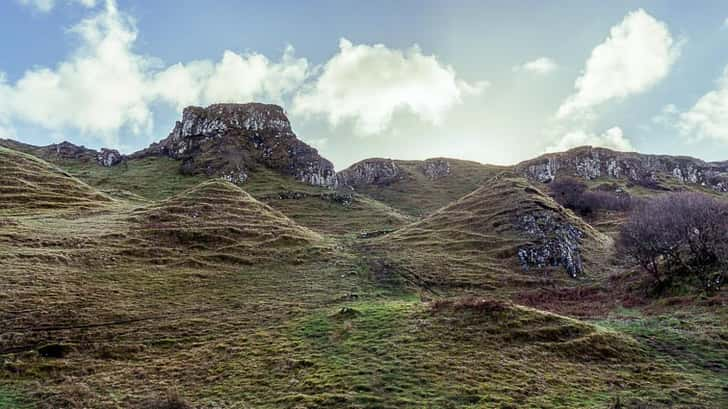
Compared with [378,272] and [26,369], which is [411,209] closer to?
[378,272]

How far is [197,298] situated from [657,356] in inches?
1445

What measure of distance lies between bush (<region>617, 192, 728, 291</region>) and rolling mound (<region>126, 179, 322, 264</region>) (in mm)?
43189

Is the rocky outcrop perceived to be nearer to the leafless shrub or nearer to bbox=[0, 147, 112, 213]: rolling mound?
the leafless shrub

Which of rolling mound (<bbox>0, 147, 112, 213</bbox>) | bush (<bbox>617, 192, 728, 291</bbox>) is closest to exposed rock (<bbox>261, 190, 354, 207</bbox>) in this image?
rolling mound (<bbox>0, 147, 112, 213</bbox>)

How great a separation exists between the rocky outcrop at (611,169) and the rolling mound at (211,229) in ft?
446

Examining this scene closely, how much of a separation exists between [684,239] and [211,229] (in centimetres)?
5598

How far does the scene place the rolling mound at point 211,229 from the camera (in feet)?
182

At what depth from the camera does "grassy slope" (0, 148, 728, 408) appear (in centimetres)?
2166

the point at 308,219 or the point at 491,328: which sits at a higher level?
the point at 308,219

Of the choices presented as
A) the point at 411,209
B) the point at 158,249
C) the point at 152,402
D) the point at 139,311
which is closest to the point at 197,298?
the point at 139,311

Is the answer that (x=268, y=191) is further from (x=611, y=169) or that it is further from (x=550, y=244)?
(x=611, y=169)

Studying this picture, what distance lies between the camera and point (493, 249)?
62156 mm

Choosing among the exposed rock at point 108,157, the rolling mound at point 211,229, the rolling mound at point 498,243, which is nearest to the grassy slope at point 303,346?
the rolling mound at point 211,229

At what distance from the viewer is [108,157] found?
562 ft
